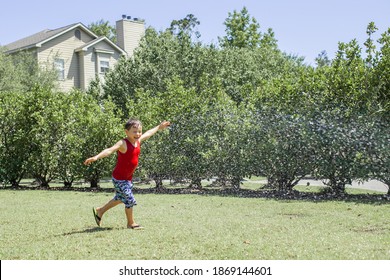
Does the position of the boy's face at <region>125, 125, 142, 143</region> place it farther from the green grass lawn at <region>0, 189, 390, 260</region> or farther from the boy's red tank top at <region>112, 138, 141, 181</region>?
the green grass lawn at <region>0, 189, 390, 260</region>

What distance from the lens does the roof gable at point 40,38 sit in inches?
1396

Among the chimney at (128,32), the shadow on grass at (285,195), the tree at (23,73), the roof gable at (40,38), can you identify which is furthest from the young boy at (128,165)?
the chimney at (128,32)

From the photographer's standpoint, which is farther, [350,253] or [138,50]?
[138,50]

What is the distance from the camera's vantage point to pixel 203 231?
7.49m

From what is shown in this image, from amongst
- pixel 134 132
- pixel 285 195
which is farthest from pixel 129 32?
pixel 134 132

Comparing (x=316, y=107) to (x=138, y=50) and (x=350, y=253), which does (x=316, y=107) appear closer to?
(x=350, y=253)

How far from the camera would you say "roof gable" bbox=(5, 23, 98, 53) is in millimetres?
35453

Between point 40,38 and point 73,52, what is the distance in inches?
85.7

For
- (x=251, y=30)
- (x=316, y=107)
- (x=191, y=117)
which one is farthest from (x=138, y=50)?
(x=251, y=30)

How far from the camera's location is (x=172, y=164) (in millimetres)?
14352

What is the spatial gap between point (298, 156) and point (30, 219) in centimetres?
631

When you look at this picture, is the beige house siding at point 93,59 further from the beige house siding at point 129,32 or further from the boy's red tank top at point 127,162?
the boy's red tank top at point 127,162

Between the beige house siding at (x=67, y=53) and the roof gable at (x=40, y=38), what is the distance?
345 mm

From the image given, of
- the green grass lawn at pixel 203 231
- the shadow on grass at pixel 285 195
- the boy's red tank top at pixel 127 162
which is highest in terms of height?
the boy's red tank top at pixel 127 162
